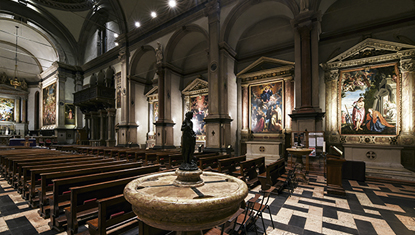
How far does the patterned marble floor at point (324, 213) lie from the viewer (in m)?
2.84

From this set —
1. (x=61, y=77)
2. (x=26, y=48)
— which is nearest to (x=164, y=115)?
(x=61, y=77)

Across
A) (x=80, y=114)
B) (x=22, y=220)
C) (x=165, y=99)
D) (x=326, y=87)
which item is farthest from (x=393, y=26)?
(x=80, y=114)

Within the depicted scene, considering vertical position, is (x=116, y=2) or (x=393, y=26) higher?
(x=116, y=2)

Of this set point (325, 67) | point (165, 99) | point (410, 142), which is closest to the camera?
point (410, 142)

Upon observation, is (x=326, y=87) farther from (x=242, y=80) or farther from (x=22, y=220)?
(x=22, y=220)

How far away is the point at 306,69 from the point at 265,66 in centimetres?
319

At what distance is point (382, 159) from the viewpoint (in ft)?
20.5

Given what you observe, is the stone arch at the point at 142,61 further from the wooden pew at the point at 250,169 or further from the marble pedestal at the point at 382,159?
the marble pedestal at the point at 382,159

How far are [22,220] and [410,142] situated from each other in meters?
11.0

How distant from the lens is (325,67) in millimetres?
8258

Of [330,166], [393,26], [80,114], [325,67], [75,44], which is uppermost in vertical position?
[75,44]

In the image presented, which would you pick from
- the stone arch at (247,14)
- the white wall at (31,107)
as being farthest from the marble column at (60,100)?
the stone arch at (247,14)

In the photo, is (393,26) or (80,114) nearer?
(393,26)

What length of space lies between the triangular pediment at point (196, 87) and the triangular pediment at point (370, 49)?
23.6ft
